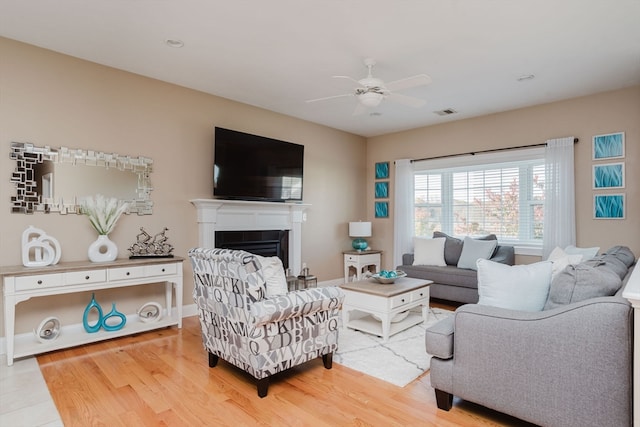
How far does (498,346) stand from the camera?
196 centimetres

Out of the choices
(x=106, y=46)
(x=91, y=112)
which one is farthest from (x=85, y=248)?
(x=106, y=46)

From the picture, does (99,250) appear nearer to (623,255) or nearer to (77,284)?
(77,284)

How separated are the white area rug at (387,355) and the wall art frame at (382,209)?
119 inches

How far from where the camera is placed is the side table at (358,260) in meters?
6.13

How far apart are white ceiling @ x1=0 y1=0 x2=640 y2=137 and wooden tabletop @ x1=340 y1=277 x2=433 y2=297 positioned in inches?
87.5

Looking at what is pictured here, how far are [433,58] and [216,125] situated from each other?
2.67 meters

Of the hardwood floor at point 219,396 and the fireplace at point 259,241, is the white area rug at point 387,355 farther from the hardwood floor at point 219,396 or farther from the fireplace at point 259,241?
the fireplace at point 259,241

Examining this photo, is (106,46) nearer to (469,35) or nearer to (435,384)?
(469,35)

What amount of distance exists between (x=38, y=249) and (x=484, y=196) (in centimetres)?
558

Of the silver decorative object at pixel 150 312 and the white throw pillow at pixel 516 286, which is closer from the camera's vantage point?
the white throw pillow at pixel 516 286

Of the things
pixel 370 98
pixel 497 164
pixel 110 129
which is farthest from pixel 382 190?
pixel 110 129

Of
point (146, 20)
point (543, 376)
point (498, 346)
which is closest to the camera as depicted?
point (543, 376)

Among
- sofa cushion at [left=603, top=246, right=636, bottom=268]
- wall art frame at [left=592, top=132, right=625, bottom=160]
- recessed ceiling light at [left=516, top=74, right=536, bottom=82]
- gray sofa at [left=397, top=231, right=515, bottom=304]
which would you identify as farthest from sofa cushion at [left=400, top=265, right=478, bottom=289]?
recessed ceiling light at [left=516, top=74, right=536, bottom=82]

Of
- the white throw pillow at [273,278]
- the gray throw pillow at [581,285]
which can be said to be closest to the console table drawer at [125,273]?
the white throw pillow at [273,278]
